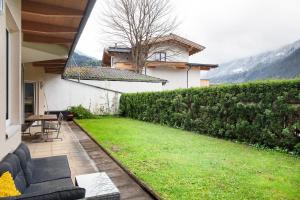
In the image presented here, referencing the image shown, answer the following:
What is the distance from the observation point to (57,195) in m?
2.08

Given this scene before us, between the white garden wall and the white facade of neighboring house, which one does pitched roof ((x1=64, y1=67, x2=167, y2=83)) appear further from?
the white facade of neighboring house

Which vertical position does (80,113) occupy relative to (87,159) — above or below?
above

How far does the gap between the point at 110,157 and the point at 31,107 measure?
10.2 metres

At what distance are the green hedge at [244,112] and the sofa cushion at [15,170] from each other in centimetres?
628

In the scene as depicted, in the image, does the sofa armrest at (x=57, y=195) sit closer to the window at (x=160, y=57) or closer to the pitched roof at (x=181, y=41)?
the pitched roof at (x=181, y=41)

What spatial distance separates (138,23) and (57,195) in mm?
25606

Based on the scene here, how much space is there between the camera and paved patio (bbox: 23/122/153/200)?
14.4ft

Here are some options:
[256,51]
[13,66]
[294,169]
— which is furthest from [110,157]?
A: [256,51]

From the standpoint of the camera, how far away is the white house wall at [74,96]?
18.0 meters

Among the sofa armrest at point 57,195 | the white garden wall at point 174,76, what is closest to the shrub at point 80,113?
the white garden wall at point 174,76

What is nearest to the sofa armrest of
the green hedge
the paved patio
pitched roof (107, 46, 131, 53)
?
the paved patio

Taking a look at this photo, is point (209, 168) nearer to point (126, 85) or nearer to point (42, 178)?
point (42, 178)

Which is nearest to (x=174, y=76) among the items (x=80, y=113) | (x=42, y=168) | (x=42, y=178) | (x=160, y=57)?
(x=160, y=57)

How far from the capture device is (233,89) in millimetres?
8758
